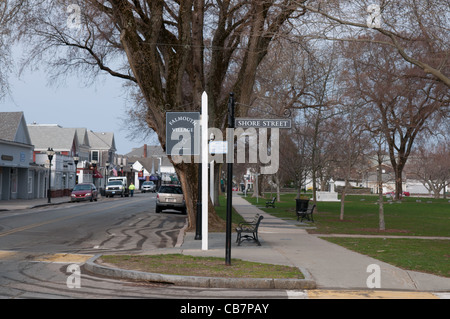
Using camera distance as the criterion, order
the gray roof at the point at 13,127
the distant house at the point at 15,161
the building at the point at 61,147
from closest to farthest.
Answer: the distant house at the point at 15,161 < the gray roof at the point at 13,127 < the building at the point at 61,147

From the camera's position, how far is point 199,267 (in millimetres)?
11125

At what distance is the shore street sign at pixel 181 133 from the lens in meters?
17.6

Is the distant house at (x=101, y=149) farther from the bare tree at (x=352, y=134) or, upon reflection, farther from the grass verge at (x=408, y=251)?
the grass verge at (x=408, y=251)

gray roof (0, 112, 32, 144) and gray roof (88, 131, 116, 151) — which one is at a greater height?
gray roof (88, 131, 116, 151)

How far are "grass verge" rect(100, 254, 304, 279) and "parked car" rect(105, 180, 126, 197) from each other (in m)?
49.2

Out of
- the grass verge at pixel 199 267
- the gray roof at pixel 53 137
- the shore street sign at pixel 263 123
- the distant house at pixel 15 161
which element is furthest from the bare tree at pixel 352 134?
the gray roof at pixel 53 137

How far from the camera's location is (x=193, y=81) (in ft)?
71.8

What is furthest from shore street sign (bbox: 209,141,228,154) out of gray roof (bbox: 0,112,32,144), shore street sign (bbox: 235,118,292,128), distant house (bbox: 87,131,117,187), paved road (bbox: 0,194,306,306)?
distant house (bbox: 87,131,117,187)

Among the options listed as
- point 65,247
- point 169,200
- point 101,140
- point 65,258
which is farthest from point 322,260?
point 101,140

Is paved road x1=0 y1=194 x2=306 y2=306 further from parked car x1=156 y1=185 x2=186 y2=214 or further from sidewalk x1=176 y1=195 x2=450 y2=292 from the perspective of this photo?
parked car x1=156 y1=185 x2=186 y2=214

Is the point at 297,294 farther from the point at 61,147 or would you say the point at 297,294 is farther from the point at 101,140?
the point at 101,140

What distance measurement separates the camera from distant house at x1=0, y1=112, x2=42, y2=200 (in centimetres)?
4652

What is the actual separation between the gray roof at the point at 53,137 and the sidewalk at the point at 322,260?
2245 inches
